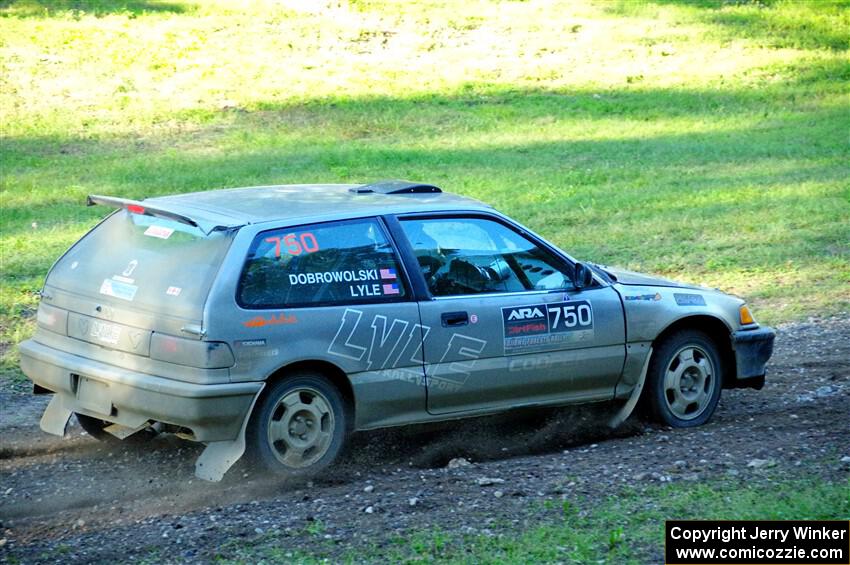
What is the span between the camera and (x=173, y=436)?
787 centimetres

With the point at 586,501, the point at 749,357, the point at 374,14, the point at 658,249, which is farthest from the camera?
the point at 374,14

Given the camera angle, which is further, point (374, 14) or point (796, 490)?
point (374, 14)

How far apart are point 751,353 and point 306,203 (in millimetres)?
3102

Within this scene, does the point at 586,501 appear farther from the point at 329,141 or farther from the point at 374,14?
the point at 374,14

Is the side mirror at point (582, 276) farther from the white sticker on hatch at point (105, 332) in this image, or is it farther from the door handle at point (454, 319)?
the white sticker on hatch at point (105, 332)

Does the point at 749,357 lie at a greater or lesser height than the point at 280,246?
lesser

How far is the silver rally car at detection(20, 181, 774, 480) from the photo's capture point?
6.72 m

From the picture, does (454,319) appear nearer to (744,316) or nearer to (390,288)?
(390,288)

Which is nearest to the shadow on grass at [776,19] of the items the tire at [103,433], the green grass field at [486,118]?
the green grass field at [486,118]

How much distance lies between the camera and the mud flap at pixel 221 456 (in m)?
6.73

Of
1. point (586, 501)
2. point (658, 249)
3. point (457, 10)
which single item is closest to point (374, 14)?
point (457, 10)

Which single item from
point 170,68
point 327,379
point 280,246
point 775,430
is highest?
point 170,68

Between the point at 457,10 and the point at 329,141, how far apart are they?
856 centimetres

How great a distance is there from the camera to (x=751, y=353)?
8.38 m
